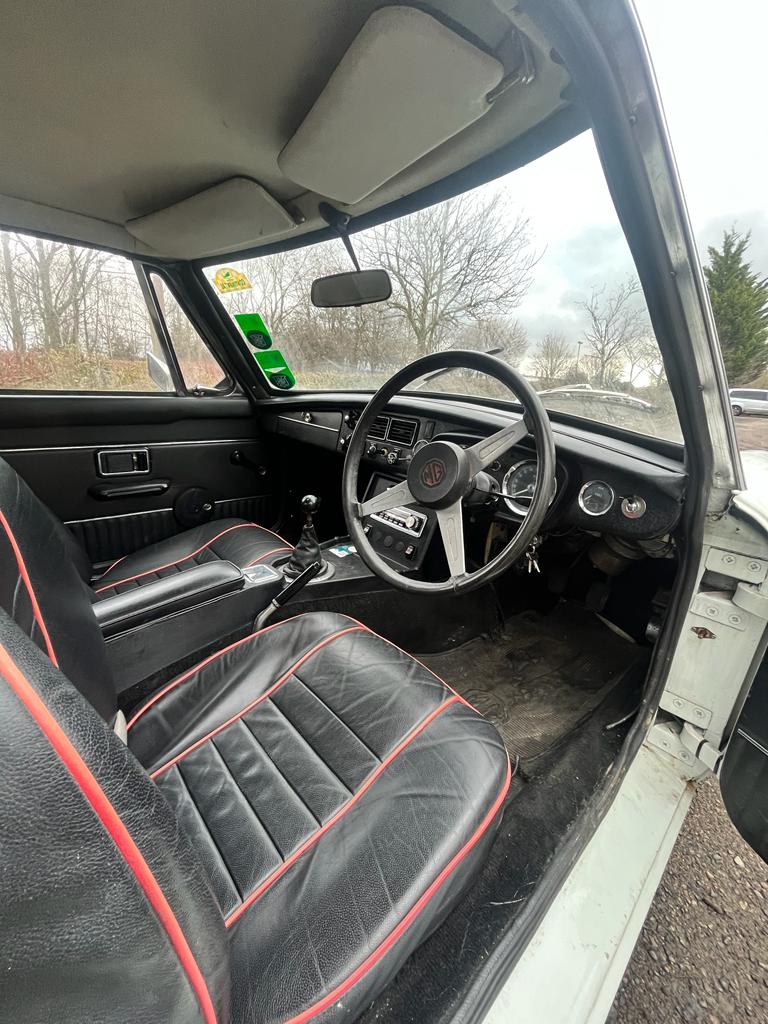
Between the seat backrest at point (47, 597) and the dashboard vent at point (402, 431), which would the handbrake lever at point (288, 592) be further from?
the dashboard vent at point (402, 431)

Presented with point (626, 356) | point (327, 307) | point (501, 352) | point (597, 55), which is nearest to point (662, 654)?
point (626, 356)

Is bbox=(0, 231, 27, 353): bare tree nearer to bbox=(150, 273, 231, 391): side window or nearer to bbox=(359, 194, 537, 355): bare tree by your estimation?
bbox=(150, 273, 231, 391): side window

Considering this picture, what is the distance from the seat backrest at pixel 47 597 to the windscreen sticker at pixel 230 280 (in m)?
1.69

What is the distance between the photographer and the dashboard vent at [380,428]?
1997 millimetres

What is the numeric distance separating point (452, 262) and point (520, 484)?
2.97ft

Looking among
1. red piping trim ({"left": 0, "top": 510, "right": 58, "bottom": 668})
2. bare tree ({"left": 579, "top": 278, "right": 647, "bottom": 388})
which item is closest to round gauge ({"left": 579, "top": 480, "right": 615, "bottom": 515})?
bare tree ({"left": 579, "top": 278, "right": 647, "bottom": 388})

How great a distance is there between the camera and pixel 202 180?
1.61 m

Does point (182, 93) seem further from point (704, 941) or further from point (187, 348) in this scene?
point (704, 941)

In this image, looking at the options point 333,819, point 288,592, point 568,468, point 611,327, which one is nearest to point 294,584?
point 288,592

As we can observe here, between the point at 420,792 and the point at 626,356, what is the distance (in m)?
1.18

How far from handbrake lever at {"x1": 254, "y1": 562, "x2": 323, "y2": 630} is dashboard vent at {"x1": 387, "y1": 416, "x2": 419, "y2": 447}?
0.67 m

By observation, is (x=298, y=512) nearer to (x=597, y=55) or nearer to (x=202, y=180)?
(x=202, y=180)

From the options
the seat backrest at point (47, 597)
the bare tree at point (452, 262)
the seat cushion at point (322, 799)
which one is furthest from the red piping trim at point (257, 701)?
the bare tree at point (452, 262)

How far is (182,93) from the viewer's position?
117 cm
